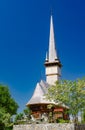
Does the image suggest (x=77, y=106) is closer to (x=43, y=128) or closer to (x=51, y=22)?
(x=43, y=128)

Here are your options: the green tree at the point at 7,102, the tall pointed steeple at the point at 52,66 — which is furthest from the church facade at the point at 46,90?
the green tree at the point at 7,102

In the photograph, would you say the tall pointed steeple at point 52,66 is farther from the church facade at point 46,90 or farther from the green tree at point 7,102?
the green tree at point 7,102

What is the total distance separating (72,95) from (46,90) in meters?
18.3

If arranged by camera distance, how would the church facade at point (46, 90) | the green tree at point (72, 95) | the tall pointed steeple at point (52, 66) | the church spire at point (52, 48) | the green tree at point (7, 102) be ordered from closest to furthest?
the green tree at point (72, 95), the green tree at point (7, 102), the church facade at point (46, 90), the tall pointed steeple at point (52, 66), the church spire at point (52, 48)

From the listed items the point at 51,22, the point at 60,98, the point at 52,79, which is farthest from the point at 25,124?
the point at 51,22

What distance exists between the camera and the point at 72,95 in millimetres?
52781

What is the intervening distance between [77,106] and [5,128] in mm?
13539

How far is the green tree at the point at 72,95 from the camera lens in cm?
5209

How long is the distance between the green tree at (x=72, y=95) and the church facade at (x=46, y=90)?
17.6 feet

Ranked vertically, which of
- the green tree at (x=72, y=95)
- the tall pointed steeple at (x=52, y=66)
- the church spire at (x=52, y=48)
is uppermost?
the church spire at (x=52, y=48)

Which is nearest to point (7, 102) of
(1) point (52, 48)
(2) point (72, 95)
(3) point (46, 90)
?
(3) point (46, 90)

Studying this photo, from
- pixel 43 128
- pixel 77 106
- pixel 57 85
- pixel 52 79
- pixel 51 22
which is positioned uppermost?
pixel 51 22

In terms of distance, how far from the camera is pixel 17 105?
6569 centimetres

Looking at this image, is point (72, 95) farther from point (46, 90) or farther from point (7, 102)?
point (46, 90)
